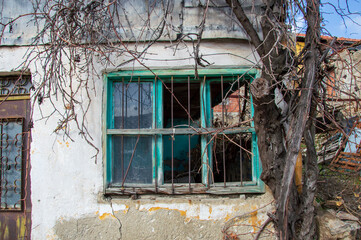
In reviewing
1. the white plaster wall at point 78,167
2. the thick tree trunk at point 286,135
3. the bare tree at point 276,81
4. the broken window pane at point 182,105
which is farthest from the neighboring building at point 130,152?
the broken window pane at point 182,105

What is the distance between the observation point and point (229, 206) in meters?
3.08

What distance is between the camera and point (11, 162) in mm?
3422

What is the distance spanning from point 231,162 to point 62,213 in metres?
2.28

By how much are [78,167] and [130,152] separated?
616 mm

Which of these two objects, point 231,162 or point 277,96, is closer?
point 277,96

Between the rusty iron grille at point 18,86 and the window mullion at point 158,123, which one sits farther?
the rusty iron grille at point 18,86

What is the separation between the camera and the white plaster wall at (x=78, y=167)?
3.11 meters

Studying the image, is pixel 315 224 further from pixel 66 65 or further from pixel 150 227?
pixel 66 65

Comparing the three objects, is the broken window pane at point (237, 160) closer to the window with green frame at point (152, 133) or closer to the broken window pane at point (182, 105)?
the window with green frame at point (152, 133)

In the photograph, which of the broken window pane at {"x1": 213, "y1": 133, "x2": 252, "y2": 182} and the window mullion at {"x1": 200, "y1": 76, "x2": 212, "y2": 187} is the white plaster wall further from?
the broken window pane at {"x1": 213, "y1": 133, "x2": 252, "y2": 182}

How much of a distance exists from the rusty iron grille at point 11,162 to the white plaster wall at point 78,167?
36 centimetres

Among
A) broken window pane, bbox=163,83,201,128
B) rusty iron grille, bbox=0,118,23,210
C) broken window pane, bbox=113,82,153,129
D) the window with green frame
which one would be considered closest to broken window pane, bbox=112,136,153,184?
the window with green frame

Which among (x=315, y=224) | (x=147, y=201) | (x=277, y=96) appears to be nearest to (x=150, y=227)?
(x=147, y=201)

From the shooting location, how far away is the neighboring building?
10.1 feet
